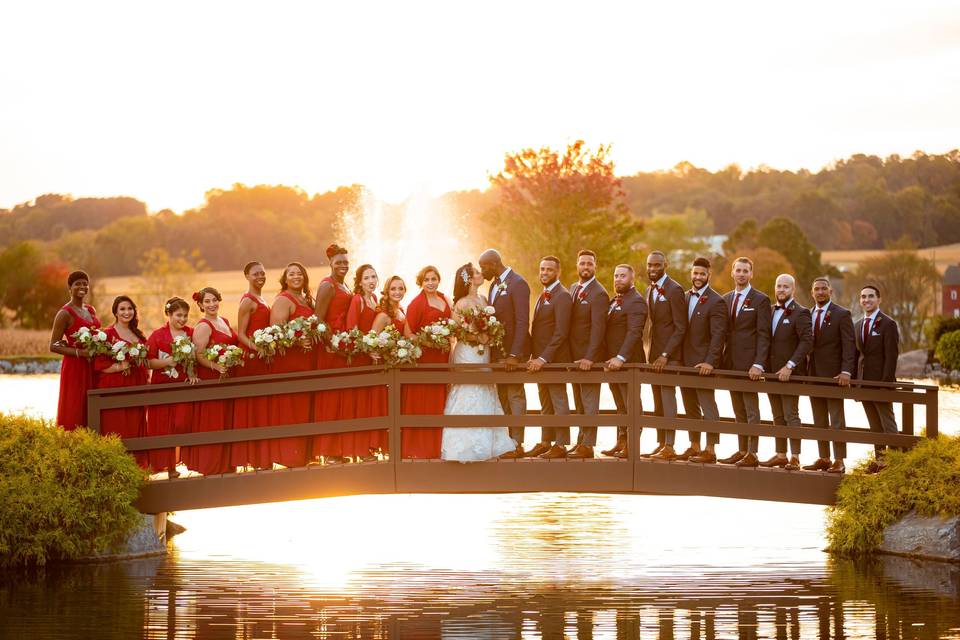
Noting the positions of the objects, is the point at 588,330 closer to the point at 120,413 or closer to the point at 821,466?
the point at 821,466

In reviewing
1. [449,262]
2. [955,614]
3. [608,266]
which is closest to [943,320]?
[608,266]

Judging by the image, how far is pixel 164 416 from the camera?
1312cm

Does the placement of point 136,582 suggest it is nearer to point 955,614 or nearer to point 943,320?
point 955,614

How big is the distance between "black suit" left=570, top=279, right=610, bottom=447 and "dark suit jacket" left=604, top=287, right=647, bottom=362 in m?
0.08

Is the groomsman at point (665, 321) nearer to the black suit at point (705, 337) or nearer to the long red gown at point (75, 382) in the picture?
the black suit at point (705, 337)

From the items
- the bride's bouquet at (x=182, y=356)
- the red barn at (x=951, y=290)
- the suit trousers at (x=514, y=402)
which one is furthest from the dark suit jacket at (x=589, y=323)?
the red barn at (x=951, y=290)

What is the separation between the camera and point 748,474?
13062 mm

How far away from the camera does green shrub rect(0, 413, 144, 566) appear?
41.1 ft

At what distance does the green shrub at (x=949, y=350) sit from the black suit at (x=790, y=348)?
31.2m

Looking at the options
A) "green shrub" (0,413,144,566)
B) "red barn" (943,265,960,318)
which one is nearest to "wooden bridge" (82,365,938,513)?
"green shrub" (0,413,144,566)

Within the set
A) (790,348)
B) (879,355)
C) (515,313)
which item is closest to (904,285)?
(879,355)

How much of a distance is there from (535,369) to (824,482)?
284 cm

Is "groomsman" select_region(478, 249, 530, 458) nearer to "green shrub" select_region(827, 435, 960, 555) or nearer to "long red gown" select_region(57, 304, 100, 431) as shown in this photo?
"green shrub" select_region(827, 435, 960, 555)

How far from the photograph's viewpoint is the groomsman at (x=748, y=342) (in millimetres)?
12938
